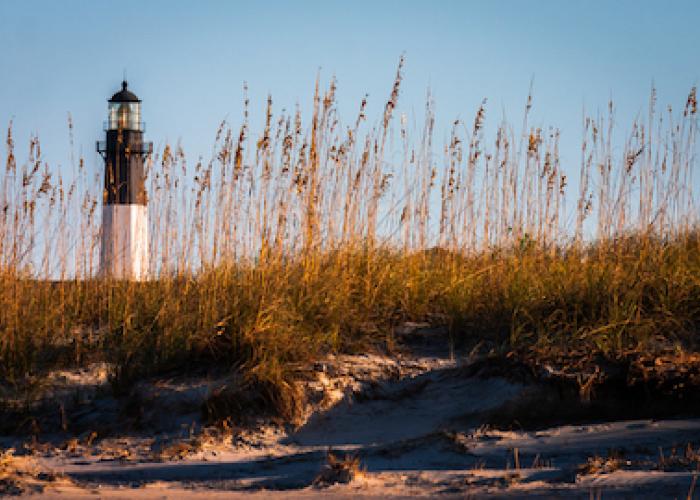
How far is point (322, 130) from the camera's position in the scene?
5.36 meters

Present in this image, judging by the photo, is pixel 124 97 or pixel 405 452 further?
pixel 124 97

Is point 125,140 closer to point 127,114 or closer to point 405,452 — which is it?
point 127,114

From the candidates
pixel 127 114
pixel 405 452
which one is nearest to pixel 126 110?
pixel 127 114

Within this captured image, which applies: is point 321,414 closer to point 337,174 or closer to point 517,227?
point 337,174

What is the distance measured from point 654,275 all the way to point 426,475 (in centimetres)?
268

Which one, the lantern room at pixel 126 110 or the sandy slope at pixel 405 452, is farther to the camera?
the lantern room at pixel 126 110

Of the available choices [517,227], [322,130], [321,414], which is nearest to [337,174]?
[322,130]

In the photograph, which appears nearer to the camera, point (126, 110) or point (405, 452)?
point (405, 452)

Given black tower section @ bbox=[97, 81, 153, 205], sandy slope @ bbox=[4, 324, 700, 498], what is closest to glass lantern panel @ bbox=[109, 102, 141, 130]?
black tower section @ bbox=[97, 81, 153, 205]

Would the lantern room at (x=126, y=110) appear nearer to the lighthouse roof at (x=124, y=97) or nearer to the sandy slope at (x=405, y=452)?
the lighthouse roof at (x=124, y=97)

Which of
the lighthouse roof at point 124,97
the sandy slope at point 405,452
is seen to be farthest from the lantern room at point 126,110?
the sandy slope at point 405,452

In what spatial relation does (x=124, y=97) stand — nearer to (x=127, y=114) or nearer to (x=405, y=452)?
(x=127, y=114)

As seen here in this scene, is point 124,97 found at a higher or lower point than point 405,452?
higher

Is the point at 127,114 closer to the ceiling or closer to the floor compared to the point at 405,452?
closer to the ceiling
